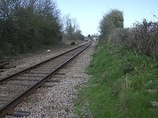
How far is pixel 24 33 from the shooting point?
30453 millimetres

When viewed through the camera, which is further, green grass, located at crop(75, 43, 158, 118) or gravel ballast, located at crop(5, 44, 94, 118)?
gravel ballast, located at crop(5, 44, 94, 118)

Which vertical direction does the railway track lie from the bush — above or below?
below

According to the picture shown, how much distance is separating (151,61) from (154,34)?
1189 millimetres

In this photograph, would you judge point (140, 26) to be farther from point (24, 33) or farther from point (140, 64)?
point (24, 33)

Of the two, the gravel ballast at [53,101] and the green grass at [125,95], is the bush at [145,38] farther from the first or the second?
the gravel ballast at [53,101]

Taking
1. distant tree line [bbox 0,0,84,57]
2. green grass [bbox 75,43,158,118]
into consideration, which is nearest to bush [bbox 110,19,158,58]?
green grass [bbox 75,43,158,118]

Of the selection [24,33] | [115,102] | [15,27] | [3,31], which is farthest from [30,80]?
[24,33]

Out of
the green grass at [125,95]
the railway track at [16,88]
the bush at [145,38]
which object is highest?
the bush at [145,38]

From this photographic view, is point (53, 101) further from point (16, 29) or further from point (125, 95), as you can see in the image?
point (16, 29)

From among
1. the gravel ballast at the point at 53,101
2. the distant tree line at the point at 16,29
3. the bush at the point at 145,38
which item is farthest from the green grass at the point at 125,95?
the distant tree line at the point at 16,29

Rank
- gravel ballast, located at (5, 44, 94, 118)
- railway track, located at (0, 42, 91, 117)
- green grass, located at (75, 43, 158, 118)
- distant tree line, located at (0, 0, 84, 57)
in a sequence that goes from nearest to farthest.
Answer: green grass, located at (75, 43, 158, 118), gravel ballast, located at (5, 44, 94, 118), railway track, located at (0, 42, 91, 117), distant tree line, located at (0, 0, 84, 57)

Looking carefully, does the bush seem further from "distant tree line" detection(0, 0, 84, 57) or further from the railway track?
"distant tree line" detection(0, 0, 84, 57)

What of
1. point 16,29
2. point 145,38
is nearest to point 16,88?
point 145,38

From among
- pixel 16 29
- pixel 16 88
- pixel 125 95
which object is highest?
pixel 16 29
